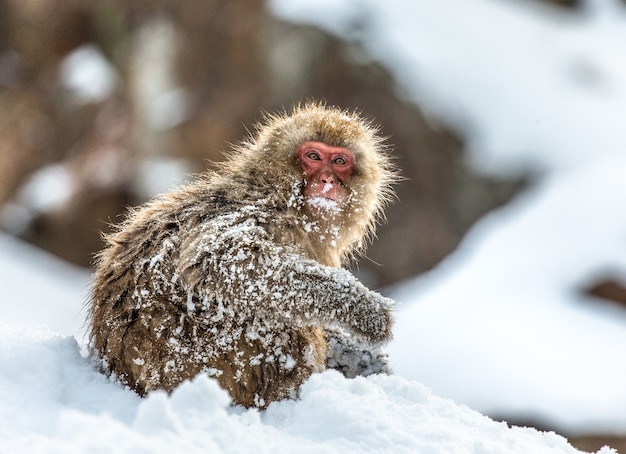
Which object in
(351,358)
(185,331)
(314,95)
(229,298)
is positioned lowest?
(185,331)

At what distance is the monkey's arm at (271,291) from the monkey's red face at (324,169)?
50cm

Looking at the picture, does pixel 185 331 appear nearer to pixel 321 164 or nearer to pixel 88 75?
pixel 321 164

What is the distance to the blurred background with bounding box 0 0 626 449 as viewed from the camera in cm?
1123

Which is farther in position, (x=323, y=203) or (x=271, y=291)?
(x=323, y=203)

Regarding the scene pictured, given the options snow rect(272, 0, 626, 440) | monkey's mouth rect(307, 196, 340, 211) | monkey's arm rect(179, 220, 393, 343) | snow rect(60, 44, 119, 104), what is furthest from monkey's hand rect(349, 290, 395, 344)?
snow rect(60, 44, 119, 104)

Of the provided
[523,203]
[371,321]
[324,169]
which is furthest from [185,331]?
[523,203]

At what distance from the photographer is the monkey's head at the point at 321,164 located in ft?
11.4

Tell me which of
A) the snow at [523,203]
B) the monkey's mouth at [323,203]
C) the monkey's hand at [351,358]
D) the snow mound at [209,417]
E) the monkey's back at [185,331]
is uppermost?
the snow at [523,203]

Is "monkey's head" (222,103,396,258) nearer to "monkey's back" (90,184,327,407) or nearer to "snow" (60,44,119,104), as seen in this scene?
"monkey's back" (90,184,327,407)

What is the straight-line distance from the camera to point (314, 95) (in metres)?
11.3

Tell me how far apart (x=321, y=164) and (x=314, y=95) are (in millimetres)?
7861

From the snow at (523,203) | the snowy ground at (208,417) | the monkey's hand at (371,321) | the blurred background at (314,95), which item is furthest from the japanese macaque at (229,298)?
the blurred background at (314,95)

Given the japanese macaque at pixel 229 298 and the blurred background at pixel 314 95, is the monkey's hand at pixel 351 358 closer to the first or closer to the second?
the japanese macaque at pixel 229 298

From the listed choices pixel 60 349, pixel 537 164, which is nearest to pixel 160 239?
pixel 60 349
